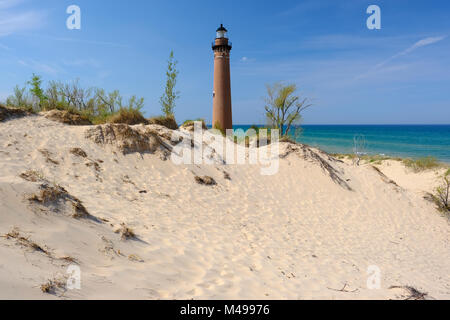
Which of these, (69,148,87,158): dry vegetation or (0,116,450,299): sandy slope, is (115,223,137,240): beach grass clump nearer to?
(0,116,450,299): sandy slope

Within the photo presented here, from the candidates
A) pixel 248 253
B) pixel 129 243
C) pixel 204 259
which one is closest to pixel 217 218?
pixel 248 253

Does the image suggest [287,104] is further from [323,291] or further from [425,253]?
[323,291]

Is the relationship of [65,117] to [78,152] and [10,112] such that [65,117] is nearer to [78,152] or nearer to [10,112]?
[10,112]

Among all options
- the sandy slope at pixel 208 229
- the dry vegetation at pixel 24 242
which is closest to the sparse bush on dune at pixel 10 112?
the sandy slope at pixel 208 229

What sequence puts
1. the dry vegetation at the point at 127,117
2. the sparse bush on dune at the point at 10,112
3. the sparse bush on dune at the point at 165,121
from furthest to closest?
1. the sparse bush on dune at the point at 165,121
2. the dry vegetation at the point at 127,117
3. the sparse bush on dune at the point at 10,112

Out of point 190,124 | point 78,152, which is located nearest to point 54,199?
point 78,152

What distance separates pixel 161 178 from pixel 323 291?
22.8 feet

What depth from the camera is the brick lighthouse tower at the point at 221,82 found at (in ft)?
69.3

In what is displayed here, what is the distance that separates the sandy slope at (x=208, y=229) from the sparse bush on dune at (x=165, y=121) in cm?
556

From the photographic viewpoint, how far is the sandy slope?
12.4 feet

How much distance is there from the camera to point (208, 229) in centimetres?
687

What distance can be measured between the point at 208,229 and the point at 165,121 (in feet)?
36.6

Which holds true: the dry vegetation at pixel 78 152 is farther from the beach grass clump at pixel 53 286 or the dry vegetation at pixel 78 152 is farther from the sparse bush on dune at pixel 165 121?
the beach grass clump at pixel 53 286
